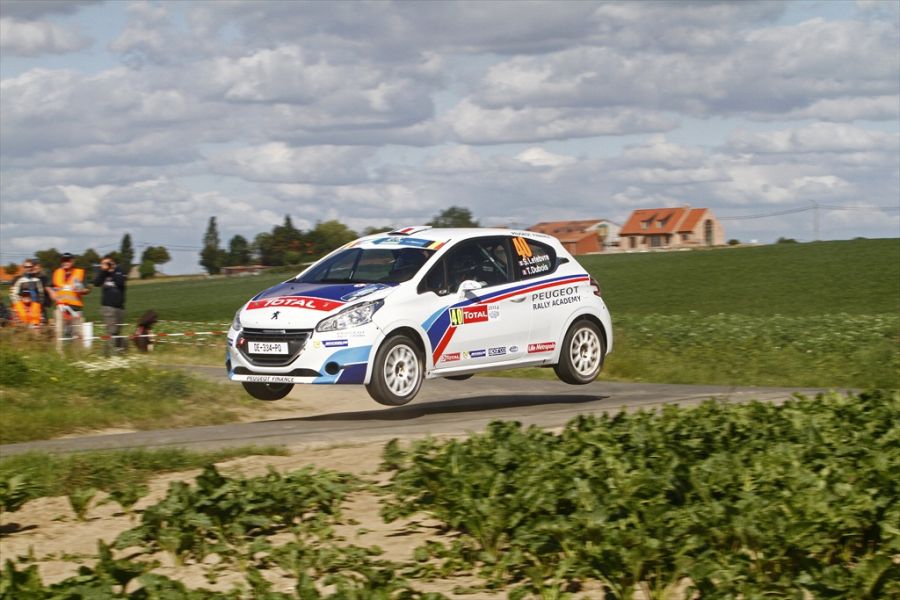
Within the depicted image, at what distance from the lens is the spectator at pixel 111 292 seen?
2066 cm

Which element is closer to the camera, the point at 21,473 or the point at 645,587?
the point at 645,587

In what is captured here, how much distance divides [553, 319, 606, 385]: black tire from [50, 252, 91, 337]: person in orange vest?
966cm

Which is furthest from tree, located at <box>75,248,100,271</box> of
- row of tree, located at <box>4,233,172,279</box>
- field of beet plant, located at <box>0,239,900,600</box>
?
field of beet plant, located at <box>0,239,900,600</box>

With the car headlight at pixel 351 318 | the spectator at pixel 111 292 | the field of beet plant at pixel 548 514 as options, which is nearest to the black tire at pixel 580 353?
the car headlight at pixel 351 318

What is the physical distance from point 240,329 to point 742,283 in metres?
53.5

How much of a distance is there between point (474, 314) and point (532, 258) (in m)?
1.39

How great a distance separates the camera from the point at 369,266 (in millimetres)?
13734

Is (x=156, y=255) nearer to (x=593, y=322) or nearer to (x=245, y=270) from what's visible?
(x=245, y=270)

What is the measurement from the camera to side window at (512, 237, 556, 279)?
47.6 feet

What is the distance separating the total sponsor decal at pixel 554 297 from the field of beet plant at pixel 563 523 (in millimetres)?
5619

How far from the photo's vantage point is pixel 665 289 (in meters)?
64.2

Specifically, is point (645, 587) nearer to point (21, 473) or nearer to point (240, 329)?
point (21, 473)

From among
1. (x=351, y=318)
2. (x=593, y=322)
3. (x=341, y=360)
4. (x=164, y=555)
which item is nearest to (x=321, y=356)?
(x=341, y=360)

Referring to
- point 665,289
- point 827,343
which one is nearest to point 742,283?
point 665,289
